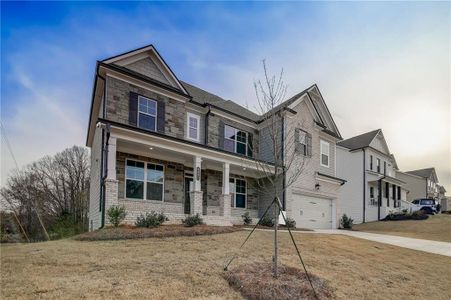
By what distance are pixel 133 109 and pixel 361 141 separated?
23.3 metres

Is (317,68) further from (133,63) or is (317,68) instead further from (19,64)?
(19,64)

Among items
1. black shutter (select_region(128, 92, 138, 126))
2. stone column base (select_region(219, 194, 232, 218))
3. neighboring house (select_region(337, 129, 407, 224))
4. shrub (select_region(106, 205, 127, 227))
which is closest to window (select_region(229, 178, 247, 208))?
stone column base (select_region(219, 194, 232, 218))

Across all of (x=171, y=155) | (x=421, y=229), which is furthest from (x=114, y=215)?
(x=421, y=229)

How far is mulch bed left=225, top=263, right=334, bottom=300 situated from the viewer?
5.06 meters

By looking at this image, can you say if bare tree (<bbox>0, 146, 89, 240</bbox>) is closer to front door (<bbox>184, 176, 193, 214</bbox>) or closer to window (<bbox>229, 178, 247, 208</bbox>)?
front door (<bbox>184, 176, 193, 214</bbox>)

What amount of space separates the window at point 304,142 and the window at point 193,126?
604 cm

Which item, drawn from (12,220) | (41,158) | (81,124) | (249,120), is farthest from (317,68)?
(41,158)

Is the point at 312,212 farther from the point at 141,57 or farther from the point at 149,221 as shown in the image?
the point at 141,57

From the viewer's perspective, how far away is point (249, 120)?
1864 cm

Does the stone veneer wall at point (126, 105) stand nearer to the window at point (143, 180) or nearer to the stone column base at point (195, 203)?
the window at point (143, 180)

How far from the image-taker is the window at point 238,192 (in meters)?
17.6

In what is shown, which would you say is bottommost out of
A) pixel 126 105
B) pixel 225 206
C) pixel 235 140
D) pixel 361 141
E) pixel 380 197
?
pixel 380 197

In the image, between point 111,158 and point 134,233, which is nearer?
point 134,233

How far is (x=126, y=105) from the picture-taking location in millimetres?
13406
